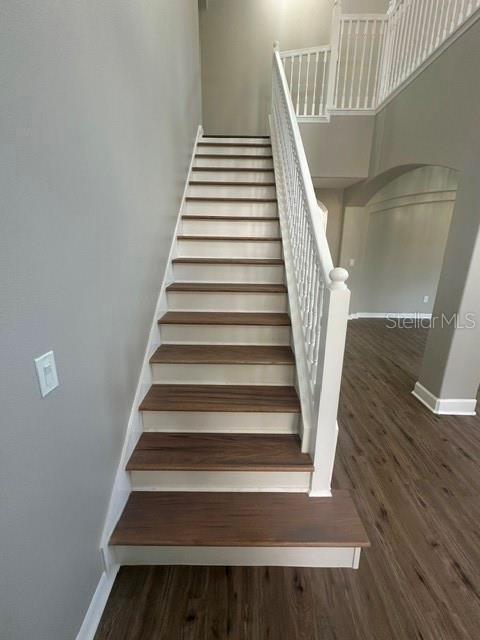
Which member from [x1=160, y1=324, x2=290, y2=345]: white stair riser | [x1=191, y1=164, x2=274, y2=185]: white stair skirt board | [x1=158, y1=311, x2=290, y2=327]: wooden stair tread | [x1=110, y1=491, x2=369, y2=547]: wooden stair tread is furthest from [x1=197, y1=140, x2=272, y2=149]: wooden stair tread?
[x1=110, y1=491, x2=369, y2=547]: wooden stair tread

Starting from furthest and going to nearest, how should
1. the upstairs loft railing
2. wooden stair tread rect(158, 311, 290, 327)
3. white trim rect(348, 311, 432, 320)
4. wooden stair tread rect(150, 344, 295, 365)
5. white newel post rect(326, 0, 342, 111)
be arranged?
white trim rect(348, 311, 432, 320)
white newel post rect(326, 0, 342, 111)
the upstairs loft railing
wooden stair tread rect(158, 311, 290, 327)
wooden stair tread rect(150, 344, 295, 365)

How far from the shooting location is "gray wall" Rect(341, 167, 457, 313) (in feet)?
16.4

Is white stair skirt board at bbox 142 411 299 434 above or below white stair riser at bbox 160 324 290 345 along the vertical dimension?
below

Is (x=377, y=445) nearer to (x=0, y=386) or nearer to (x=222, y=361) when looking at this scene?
(x=222, y=361)

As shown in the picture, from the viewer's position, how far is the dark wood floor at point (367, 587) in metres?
1.15

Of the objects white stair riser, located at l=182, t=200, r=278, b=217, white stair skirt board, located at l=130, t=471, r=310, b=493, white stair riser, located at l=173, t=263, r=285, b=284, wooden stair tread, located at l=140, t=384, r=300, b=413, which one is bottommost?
white stair skirt board, located at l=130, t=471, r=310, b=493

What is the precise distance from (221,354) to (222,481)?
73 centimetres

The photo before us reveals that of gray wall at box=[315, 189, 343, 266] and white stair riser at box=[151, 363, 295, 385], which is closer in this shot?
white stair riser at box=[151, 363, 295, 385]

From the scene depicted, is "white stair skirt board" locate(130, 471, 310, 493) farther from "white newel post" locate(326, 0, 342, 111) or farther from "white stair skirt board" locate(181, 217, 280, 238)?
"white newel post" locate(326, 0, 342, 111)

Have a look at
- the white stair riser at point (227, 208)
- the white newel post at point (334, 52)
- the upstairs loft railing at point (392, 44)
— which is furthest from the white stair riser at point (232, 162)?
the white newel post at point (334, 52)

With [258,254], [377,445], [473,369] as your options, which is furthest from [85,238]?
[473,369]

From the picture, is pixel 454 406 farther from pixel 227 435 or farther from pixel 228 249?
pixel 228 249

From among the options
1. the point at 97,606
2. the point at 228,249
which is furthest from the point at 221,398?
the point at 228,249

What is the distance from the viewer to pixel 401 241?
17.7 ft
